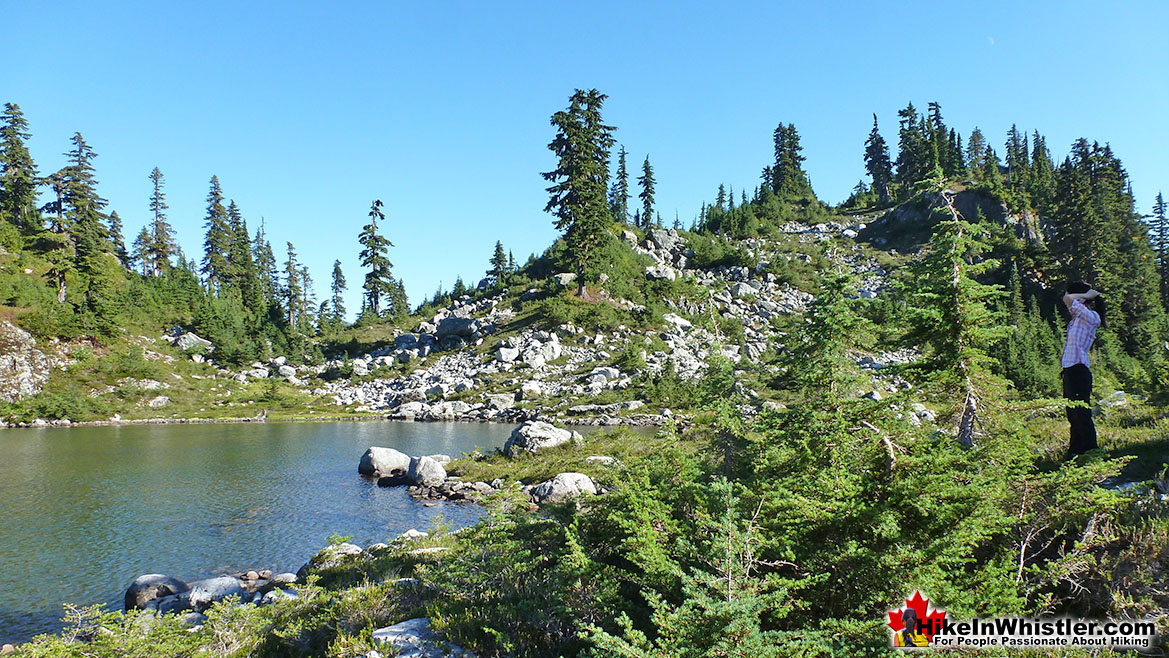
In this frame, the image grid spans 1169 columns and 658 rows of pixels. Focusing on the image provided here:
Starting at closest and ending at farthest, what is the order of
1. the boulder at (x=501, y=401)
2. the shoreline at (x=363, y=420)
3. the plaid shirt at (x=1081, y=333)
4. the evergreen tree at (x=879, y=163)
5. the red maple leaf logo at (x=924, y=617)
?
the red maple leaf logo at (x=924, y=617) → the plaid shirt at (x=1081, y=333) → the shoreline at (x=363, y=420) → the boulder at (x=501, y=401) → the evergreen tree at (x=879, y=163)

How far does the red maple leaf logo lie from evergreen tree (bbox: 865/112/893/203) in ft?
383

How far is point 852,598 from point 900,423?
2.72 metres

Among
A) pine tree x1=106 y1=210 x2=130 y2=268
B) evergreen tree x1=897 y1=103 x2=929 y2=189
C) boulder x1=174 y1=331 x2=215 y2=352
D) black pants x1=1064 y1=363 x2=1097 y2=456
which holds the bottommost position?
black pants x1=1064 y1=363 x2=1097 y2=456

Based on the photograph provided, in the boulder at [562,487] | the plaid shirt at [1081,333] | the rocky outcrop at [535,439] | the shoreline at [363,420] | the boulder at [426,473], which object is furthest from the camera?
the shoreline at [363,420]

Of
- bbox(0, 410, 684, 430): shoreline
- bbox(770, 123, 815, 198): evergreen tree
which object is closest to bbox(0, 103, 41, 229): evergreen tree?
bbox(0, 410, 684, 430): shoreline

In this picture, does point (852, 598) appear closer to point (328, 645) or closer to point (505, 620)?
point (505, 620)

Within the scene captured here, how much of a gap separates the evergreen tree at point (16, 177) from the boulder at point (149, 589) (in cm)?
8735

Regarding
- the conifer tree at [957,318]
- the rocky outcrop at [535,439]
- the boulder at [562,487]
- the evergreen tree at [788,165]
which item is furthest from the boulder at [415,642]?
the evergreen tree at [788,165]

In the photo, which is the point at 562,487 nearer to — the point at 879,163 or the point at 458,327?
the point at 458,327

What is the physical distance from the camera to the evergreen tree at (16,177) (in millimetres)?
70125

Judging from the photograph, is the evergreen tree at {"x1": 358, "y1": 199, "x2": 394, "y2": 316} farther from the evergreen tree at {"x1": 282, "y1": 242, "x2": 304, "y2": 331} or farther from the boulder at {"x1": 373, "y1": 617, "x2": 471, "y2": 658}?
the boulder at {"x1": 373, "y1": 617, "x2": 471, "y2": 658}

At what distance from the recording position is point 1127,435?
11.1 meters

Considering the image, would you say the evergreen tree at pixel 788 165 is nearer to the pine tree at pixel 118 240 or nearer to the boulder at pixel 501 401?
the boulder at pixel 501 401

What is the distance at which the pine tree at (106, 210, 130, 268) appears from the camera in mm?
78188
